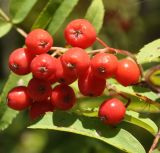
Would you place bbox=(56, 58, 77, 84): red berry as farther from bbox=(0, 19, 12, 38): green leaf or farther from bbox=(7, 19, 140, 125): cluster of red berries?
bbox=(0, 19, 12, 38): green leaf

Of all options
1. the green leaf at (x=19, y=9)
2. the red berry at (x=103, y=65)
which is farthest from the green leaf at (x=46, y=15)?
the red berry at (x=103, y=65)

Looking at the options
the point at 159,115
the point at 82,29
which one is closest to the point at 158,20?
the point at 159,115

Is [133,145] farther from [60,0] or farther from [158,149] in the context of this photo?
[60,0]

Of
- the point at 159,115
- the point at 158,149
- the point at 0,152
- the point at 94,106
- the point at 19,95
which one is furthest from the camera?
the point at 0,152

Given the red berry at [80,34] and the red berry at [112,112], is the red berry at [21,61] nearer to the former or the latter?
the red berry at [80,34]

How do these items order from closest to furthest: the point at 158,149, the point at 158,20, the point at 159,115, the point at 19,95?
the point at 158,149
the point at 19,95
the point at 159,115
the point at 158,20

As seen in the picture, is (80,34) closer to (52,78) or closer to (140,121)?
(52,78)
